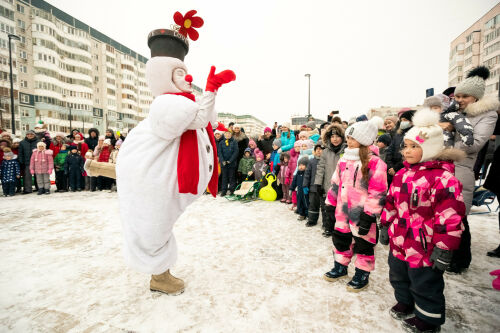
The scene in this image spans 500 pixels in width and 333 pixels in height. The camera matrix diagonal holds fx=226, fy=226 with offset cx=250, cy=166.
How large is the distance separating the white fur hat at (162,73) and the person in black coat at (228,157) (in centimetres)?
520

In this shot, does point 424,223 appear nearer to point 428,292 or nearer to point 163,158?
point 428,292

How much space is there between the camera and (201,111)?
183 cm

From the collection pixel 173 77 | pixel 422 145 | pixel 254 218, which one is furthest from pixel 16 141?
pixel 422 145

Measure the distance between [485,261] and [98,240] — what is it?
5557mm

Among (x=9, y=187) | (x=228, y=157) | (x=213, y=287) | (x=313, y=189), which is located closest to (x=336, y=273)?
(x=213, y=287)

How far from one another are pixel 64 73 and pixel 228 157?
48.0 metres

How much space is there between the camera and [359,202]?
2.44 m

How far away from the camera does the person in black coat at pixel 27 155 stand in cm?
769

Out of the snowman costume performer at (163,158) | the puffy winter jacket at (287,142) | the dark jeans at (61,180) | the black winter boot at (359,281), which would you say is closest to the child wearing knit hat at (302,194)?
the puffy winter jacket at (287,142)

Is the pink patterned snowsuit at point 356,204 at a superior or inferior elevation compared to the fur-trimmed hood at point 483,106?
inferior

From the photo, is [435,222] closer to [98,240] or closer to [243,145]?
[98,240]

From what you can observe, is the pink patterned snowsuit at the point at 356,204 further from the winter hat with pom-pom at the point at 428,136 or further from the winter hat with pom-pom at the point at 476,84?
the winter hat with pom-pom at the point at 476,84

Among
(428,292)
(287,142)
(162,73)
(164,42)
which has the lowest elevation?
(428,292)

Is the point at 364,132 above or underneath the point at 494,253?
above
